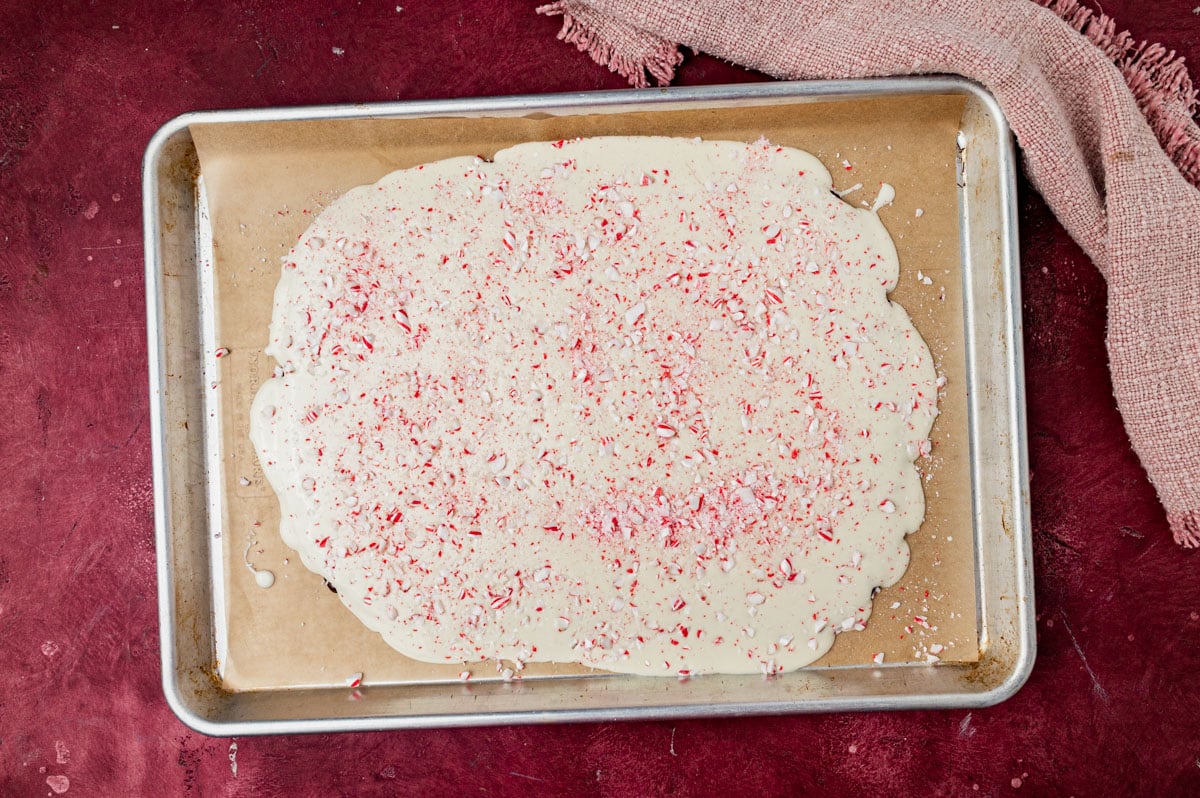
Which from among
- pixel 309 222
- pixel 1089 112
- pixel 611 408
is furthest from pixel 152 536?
pixel 1089 112

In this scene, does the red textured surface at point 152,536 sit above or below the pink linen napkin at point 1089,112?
below

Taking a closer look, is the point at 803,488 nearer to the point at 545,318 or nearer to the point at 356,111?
the point at 545,318

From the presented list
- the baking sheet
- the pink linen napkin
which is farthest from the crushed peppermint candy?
the pink linen napkin

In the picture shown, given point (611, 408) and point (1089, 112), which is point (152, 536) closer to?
point (611, 408)

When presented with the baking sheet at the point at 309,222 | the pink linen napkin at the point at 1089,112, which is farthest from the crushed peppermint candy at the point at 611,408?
the pink linen napkin at the point at 1089,112

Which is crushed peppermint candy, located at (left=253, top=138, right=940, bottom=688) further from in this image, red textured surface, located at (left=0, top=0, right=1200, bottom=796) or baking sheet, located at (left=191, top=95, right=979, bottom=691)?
red textured surface, located at (left=0, top=0, right=1200, bottom=796)

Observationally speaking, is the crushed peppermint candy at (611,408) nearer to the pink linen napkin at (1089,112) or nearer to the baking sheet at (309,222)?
the baking sheet at (309,222)
